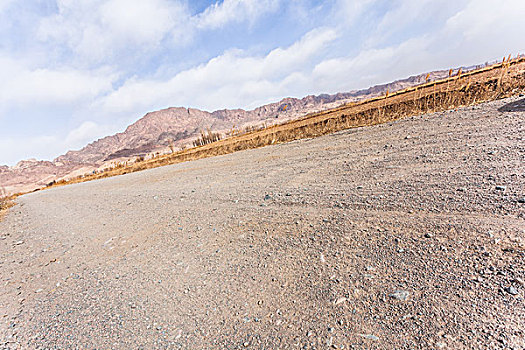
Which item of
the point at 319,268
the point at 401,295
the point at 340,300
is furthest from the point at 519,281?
the point at 319,268

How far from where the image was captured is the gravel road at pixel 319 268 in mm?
1744

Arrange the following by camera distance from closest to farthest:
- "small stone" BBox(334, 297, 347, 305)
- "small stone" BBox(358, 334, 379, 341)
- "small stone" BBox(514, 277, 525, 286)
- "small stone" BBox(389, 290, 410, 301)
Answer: "small stone" BBox(358, 334, 379, 341), "small stone" BBox(514, 277, 525, 286), "small stone" BBox(389, 290, 410, 301), "small stone" BBox(334, 297, 347, 305)

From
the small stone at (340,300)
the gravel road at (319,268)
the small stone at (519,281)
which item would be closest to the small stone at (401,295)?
the gravel road at (319,268)

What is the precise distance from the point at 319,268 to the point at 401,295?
0.77 metres

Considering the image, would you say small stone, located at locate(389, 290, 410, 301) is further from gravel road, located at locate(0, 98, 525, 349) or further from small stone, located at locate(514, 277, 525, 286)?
small stone, located at locate(514, 277, 525, 286)

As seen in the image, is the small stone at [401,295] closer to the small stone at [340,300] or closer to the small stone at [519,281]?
the small stone at [340,300]

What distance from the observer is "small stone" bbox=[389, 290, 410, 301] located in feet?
6.12

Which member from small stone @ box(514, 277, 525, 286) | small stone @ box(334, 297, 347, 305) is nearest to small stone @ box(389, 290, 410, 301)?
small stone @ box(334, 297, 347, 305)

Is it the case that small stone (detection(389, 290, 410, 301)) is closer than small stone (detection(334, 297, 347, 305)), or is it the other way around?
small stone (detection(389, 290, 410, 301))

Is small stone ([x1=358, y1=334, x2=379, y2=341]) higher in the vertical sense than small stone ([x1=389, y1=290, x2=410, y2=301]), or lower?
lower

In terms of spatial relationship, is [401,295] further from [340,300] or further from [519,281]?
[519,281]

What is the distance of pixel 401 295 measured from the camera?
189 cm

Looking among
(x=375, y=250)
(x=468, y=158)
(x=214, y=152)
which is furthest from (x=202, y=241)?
(x=214, y=152)

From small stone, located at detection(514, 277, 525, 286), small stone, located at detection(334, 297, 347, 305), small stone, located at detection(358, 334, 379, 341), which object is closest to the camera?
small stone, located at detection(358, 334, 379, 341)
